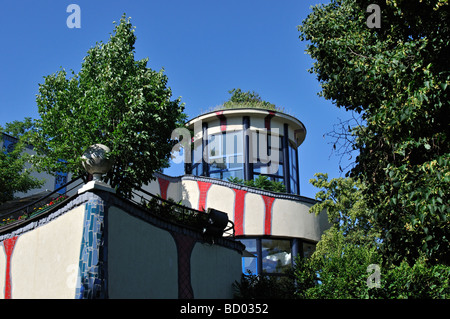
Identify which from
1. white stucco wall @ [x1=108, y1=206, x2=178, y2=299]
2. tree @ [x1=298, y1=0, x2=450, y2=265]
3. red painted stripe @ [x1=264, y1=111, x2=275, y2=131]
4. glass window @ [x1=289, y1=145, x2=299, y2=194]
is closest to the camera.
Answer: tree @ [x1=298, y1=0, x2=450, y2=265]

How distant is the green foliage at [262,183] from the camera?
2018 centimetres

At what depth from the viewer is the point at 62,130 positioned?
521 inches

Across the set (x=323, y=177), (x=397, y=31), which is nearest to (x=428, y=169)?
(x=397, y=31)

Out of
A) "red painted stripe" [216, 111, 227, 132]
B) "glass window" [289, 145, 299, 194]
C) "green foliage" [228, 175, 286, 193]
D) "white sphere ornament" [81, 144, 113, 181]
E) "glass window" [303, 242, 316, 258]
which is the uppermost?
"red painted stripe" [216, 111, 227, 132]

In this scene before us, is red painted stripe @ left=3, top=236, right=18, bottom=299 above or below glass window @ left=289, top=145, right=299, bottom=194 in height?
below

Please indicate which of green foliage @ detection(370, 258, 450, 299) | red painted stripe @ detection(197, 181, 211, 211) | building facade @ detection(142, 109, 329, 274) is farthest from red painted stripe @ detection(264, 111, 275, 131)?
green foliage @ detection(370, 258, 450, 299)

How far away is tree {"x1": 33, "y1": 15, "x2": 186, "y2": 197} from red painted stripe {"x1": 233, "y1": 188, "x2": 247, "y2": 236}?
185 inches

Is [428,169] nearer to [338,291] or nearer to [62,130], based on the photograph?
[338,291]

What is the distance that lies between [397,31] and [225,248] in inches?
276

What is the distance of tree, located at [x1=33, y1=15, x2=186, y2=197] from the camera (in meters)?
13.4

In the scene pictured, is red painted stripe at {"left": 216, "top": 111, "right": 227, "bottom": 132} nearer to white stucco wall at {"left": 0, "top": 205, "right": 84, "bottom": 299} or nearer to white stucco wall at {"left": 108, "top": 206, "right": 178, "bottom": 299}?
white stucco wall at {"left": 108, "top": 206, "right": 178, "bottom": 299}

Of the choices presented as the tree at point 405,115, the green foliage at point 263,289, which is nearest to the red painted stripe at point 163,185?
the green foliage at point 263,289

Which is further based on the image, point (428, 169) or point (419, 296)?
point (419, 296)

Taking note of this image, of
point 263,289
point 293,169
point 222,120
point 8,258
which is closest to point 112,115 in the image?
point 8,258
